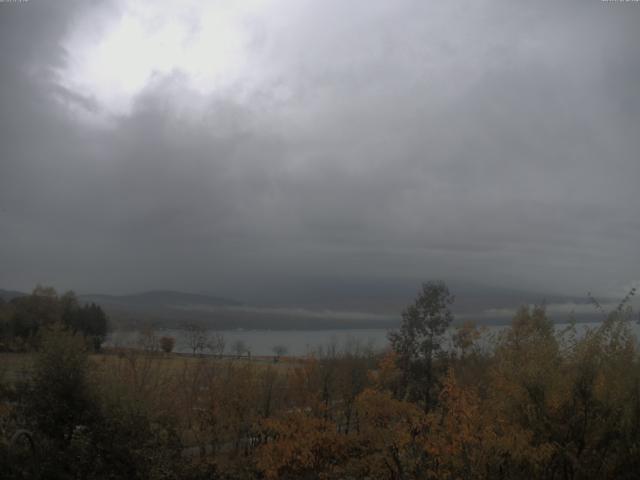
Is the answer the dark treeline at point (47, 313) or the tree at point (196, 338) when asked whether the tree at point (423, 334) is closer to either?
the tree at point (196, 338)

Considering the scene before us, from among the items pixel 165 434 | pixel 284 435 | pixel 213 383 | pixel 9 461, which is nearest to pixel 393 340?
pixel 213 383

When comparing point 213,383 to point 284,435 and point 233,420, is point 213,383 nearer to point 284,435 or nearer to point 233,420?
point 233,420

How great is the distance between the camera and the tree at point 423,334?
34906 millimetres

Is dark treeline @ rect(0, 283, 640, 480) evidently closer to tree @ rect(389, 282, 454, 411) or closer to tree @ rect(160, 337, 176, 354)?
tree @ rect(389, 282, 454, 411)

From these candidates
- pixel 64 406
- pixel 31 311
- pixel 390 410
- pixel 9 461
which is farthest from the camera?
pixel 31 311

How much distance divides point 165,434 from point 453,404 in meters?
10.5

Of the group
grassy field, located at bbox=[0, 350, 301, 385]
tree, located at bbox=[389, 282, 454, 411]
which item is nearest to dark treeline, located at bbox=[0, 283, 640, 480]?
grassy field, located at bbox=[0, 350, 301, 385]

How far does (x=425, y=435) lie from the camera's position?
1730 cm

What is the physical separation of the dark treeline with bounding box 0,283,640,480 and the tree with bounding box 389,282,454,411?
700 centimetres

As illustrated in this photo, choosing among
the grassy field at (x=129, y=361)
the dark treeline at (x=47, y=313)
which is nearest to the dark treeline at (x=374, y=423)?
the grassy field at (x=129, y=361)

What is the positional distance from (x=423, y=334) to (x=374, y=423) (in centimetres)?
1589

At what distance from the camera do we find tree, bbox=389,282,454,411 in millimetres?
34906

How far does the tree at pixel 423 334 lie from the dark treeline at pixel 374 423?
700 centimetres

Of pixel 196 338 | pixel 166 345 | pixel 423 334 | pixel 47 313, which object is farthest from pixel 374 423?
pixel 47 313
